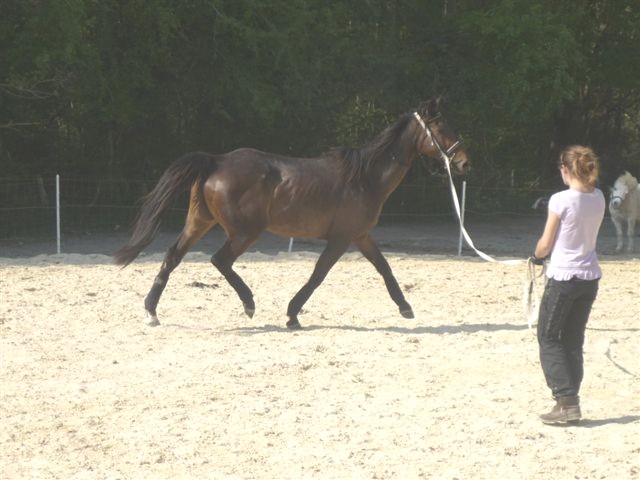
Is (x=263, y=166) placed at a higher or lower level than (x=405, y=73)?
lower

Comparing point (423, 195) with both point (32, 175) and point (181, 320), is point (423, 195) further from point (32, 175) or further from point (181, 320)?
point (181, 320)

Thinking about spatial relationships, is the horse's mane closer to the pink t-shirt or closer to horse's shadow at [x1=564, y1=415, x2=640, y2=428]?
the pink t-shirt

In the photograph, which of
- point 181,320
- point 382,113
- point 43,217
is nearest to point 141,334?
point 181,320

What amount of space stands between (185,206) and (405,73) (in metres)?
5.82

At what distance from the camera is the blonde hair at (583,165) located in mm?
5523

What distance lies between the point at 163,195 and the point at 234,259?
2.74 feet

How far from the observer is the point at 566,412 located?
5672mm

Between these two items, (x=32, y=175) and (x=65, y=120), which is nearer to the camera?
(x=32, y=175)

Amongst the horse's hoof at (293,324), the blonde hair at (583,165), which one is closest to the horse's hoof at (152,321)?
the horse's hoof at (293,324)

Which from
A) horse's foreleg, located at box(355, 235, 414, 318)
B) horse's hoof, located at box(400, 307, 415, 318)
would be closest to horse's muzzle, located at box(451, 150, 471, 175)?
horse's foreleg, located at box(355, 235, 414, 318)

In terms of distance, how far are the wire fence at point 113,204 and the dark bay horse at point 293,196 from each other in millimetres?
8387

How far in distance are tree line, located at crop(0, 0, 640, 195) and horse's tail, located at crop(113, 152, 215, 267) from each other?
344 inches

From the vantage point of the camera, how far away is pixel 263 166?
877cm

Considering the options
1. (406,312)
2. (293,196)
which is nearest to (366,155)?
(293,196)
